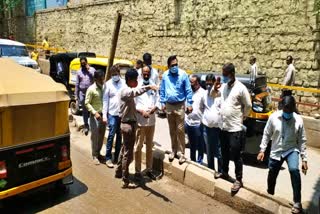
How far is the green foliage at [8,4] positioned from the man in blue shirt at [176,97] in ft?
86.4

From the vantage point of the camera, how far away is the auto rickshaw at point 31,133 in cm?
459

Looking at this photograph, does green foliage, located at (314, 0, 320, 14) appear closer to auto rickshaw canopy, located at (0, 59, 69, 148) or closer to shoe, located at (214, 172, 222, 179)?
shoe, located at (214, 172, 222, 179)

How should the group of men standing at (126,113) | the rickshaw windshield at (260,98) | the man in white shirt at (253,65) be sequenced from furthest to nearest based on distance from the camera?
the man in white shirt at (253,65)
the rickshaw windshield at (260,98)
the group of men standing at (126,113)

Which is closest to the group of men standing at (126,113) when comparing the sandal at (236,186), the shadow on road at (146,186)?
the shadow on road at (146,186)

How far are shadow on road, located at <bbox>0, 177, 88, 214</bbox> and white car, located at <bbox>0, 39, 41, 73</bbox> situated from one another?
33.6 feet

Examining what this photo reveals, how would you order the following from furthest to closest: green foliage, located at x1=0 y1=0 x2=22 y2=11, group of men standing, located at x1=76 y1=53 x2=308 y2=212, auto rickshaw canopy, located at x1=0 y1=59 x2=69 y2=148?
green foliage, located at x1=0 y1=0 x2=22 y2=11, group of men standing, located at x1=76 y1=53 x2=308 y2=212, auto rickshaw canopy, located at x1=0 y1=59 x2=69 y2=148

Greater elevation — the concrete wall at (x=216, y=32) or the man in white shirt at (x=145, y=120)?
the concrete wall at (x=216, y=32)

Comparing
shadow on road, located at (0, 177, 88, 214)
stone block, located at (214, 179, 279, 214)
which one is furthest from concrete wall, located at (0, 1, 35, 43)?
stone block, located at (214, 179, 279, 214)

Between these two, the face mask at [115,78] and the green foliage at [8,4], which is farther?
the green foliage at [8,4]

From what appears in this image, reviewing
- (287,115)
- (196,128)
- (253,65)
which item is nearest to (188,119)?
(196,128)

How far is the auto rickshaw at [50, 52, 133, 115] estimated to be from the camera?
11.1 meters

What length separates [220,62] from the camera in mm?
13727

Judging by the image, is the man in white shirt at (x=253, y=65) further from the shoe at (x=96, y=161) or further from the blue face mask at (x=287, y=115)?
the blue face mask at (x=287, y=115)

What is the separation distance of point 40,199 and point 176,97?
9.11 ft
